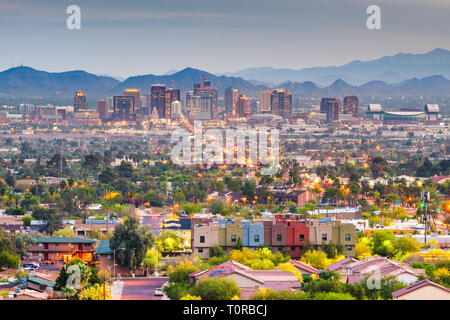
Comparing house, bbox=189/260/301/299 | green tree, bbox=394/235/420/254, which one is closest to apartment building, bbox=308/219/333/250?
green tree, bbox=394/235/420/254

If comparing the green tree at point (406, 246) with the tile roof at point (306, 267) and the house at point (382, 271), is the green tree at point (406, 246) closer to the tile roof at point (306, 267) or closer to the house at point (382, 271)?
the tile roof at point (306, 267)

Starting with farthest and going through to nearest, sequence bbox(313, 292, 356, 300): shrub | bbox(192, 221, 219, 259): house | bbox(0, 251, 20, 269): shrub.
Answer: bbox(192, 221, 219, 259): house → bbox(0, 251, 20, 269): shrub → bbox(313, 292, 356, 300): shrub

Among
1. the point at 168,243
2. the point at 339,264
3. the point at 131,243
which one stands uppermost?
the point at 131,243

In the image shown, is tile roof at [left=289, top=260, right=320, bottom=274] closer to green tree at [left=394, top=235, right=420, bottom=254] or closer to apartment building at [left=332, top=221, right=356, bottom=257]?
apartment building at [left=332, top=221, right=356, bottom=257]

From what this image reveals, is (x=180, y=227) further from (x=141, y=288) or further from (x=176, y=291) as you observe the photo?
(x=176, y=291)

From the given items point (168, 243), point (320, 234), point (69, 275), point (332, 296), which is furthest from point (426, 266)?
point (69, 275)

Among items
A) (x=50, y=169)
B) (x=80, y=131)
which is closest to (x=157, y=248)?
(x=50, y=169)
